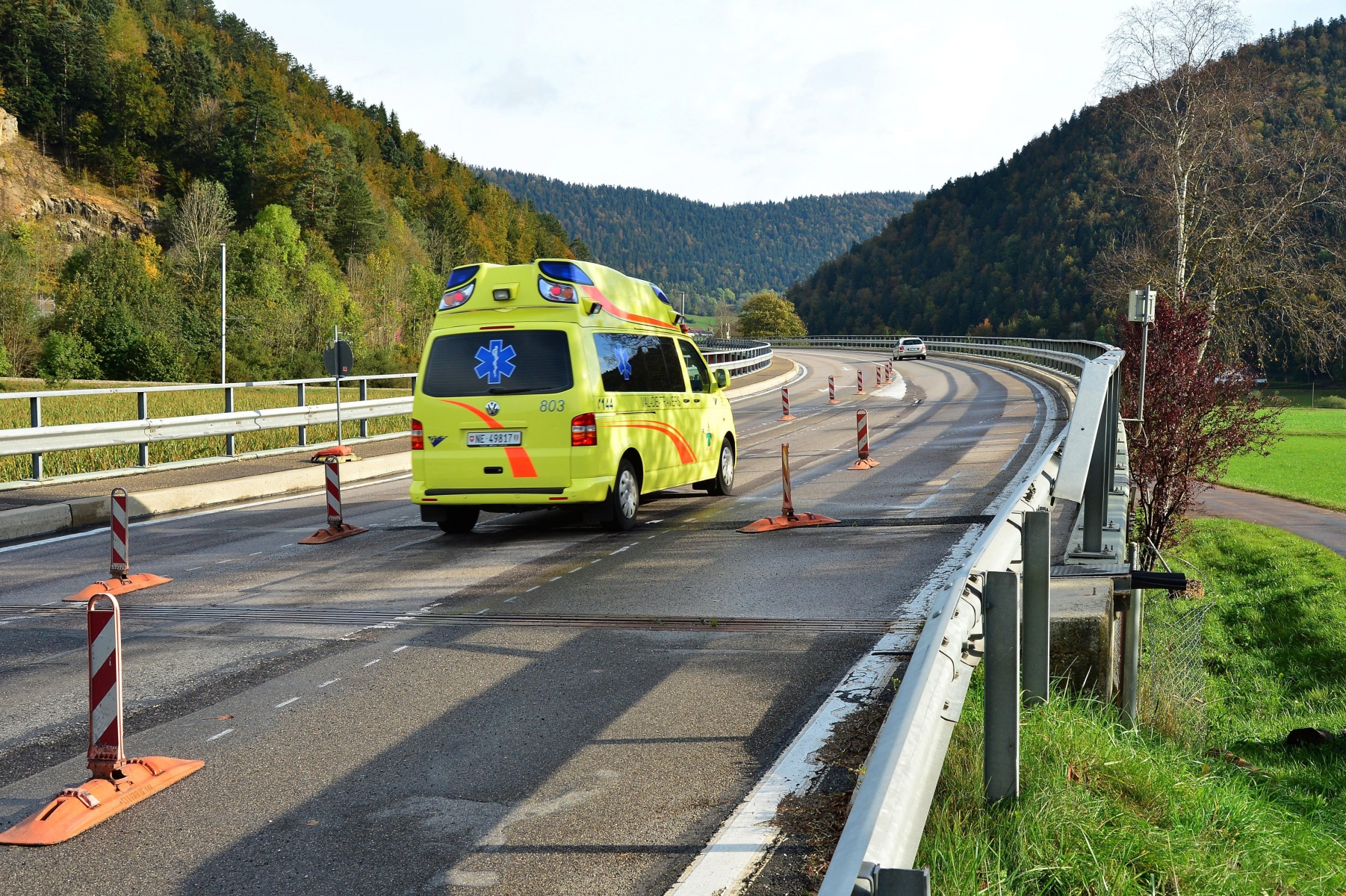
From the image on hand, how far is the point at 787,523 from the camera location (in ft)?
37.9

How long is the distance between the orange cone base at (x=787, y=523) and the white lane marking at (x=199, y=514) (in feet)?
15.3

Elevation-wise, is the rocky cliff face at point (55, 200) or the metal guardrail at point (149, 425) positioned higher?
the rocky cliff face at point (55, 200)

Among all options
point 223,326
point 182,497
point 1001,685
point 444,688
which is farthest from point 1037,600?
point 223,326

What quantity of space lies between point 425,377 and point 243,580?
2947 millimetres

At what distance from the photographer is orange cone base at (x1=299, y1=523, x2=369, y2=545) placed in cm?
1124

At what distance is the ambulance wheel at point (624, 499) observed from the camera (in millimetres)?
11320

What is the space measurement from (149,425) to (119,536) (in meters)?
7.21

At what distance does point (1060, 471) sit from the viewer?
495cm

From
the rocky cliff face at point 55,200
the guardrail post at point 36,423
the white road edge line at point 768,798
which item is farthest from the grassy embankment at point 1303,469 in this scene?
the rocky cliff face at point 55,200

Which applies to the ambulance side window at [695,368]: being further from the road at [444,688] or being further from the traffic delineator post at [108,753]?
the traffic delineator post at [108,753]

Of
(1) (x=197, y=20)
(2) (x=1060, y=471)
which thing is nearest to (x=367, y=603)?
(2) (x=1060, y=471)

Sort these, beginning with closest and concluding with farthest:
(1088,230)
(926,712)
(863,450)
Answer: (926,712) < (863,450) < (1088,230)

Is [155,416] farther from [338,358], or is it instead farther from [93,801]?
[93,801]

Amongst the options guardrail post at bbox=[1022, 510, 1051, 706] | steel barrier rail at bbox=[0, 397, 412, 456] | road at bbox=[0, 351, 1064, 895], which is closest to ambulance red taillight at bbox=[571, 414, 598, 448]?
road at bbox=[0, 351, 1064, 895]
